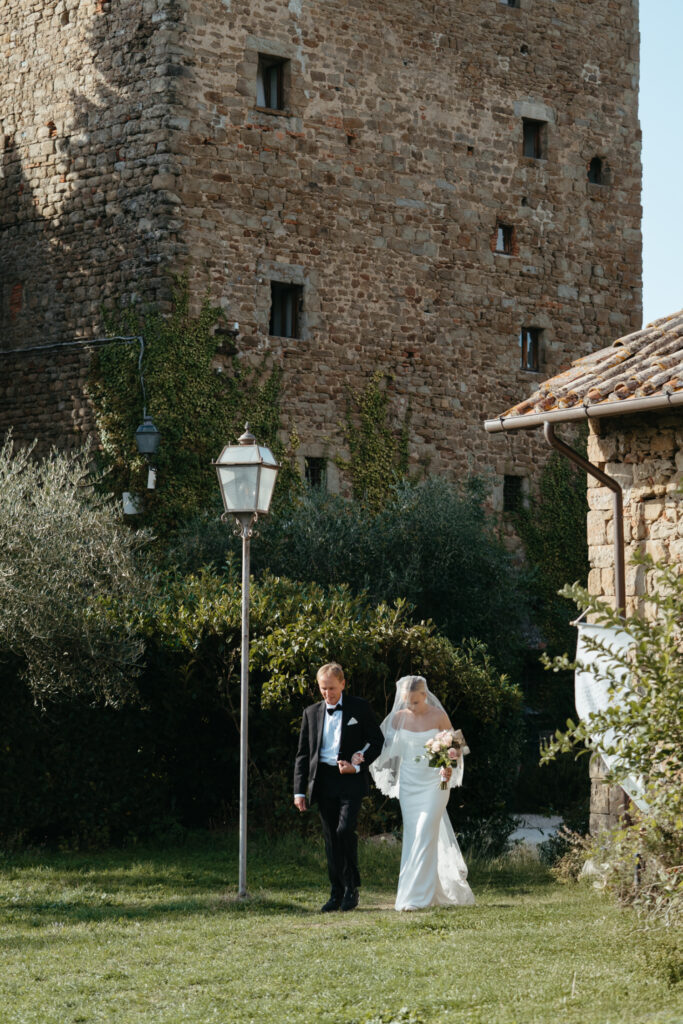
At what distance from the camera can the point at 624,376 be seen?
465 inches

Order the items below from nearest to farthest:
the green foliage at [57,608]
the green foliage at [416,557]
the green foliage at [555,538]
Result: the green foliage at [57,608], the green foliage at [416,557], the green foliage at [555,538]

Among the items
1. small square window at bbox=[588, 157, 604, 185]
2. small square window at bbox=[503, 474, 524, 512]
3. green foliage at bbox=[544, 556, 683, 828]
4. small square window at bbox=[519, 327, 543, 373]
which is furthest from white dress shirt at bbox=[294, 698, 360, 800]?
small square window at bbox=[588, 157, 604, 185]

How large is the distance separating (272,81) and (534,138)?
4878mm

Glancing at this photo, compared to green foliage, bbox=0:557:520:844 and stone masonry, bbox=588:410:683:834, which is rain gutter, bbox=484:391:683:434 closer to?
stone masonry, bbox=588:410:683:834

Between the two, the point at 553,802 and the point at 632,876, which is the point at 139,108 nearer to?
the point at 553,802

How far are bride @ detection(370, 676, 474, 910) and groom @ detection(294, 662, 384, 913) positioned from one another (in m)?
0.35

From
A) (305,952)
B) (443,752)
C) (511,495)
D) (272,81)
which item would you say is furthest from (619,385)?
(511,495)

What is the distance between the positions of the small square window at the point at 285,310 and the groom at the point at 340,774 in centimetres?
1087

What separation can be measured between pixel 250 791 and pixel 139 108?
10075 millimetres

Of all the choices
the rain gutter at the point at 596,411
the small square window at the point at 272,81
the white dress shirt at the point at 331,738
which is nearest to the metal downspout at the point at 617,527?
the rain gutter at the point at 596,411

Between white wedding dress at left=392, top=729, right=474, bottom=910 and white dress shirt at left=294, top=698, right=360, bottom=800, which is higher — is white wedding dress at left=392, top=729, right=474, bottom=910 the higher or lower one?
the lower one

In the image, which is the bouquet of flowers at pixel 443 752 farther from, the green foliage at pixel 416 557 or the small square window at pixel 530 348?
the small square window at pixel 530 348

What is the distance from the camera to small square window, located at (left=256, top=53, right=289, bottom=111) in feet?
68.1

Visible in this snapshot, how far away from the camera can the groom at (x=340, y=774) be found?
1048cm
